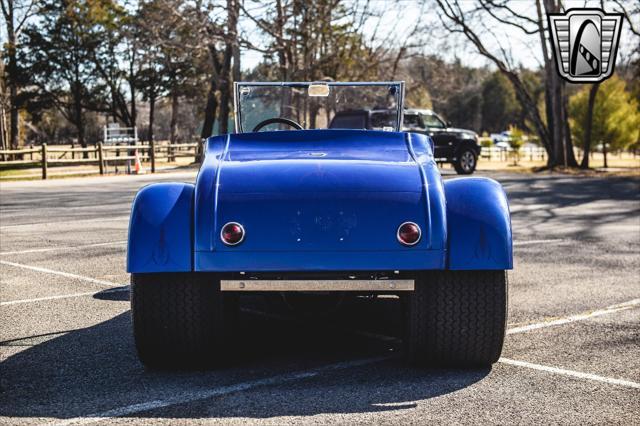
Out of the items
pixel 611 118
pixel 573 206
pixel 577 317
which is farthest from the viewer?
pixel 611 118

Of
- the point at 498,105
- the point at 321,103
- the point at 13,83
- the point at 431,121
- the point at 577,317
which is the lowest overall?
the point at 577,317

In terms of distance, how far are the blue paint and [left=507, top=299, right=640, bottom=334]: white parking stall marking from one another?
4.80 feet

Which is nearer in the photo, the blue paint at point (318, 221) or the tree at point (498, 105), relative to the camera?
the blue paint at point (318, 221)

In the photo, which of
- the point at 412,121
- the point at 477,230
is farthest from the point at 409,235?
the point at 412,121

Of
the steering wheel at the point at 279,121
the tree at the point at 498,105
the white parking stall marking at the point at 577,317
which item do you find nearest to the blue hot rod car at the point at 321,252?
the white parking stall marking at the point at 577,317

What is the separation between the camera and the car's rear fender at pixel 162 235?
4.65 meters

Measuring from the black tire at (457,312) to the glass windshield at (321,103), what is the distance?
2311mm

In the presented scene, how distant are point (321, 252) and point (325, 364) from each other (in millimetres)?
757

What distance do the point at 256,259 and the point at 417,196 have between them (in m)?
0.88

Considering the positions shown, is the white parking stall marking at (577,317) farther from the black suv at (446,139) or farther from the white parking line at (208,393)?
the black suv at (446,139)

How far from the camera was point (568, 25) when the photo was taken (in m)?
32.4

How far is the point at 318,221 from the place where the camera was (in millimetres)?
4648

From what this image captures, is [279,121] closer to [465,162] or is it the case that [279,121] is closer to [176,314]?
[176,314]

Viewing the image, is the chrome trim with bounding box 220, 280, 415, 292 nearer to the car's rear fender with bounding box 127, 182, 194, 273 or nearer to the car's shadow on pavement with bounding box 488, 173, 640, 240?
the car's rear fender with bounding box 127, 182, 194, 273
